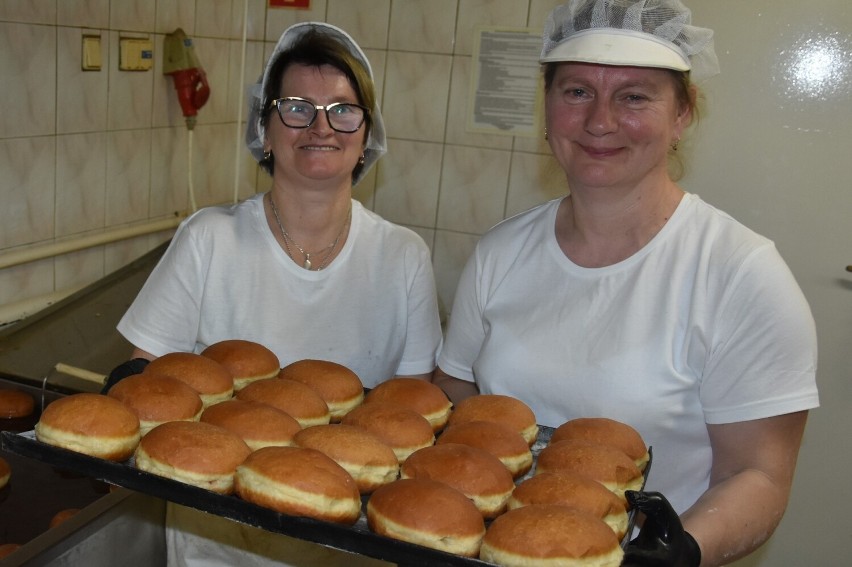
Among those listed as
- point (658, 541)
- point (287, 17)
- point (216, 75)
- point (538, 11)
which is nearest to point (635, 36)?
point (658, 541)

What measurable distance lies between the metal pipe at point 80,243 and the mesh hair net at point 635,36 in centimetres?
174

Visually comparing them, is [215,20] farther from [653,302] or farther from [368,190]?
[653,302]

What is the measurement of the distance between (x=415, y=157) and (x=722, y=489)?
2480mm

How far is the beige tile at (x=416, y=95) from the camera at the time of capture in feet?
11.2

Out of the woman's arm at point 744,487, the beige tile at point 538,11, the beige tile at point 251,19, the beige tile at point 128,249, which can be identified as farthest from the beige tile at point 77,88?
the woman's arm at point 744,487

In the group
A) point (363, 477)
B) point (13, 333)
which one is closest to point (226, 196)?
point (13, 333)

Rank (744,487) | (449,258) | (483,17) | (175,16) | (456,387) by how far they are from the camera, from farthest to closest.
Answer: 1. (449,258)
2. (483,17)
3. (175,16)
4. (456,387)
5. (744,487)

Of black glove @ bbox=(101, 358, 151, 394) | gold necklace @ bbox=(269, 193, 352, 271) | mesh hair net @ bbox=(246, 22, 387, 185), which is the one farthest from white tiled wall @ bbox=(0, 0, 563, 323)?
black glove @ bbox=(101, 358, 151, 394)

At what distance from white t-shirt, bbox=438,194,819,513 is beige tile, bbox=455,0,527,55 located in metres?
1.90

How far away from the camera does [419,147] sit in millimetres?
3508

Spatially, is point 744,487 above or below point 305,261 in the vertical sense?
below

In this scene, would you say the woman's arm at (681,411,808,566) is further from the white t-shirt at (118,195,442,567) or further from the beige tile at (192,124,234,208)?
the beige tile at (192,124,234,208)

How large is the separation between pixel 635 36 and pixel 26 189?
1.89 m

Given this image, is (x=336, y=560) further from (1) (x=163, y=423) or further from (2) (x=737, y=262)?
(2) (x=737, y=262)
